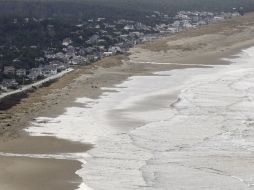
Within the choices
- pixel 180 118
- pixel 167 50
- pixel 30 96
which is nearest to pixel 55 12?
pixel 167 50

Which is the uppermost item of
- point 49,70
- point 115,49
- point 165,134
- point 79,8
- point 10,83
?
point 165,134

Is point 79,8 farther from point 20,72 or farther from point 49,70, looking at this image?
point 20,72

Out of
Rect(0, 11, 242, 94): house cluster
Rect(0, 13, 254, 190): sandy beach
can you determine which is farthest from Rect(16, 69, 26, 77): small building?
Rect(0, 13, 254, 190): sandy beach

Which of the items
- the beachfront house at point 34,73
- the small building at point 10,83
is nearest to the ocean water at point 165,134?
the small building at point 10,83

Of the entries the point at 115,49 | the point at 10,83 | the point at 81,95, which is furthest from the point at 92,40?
the point at 81,95

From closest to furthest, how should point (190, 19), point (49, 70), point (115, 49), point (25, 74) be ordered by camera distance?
point (25, 74)
point (49, 70)
point (115, 49)
point (190, 19)
